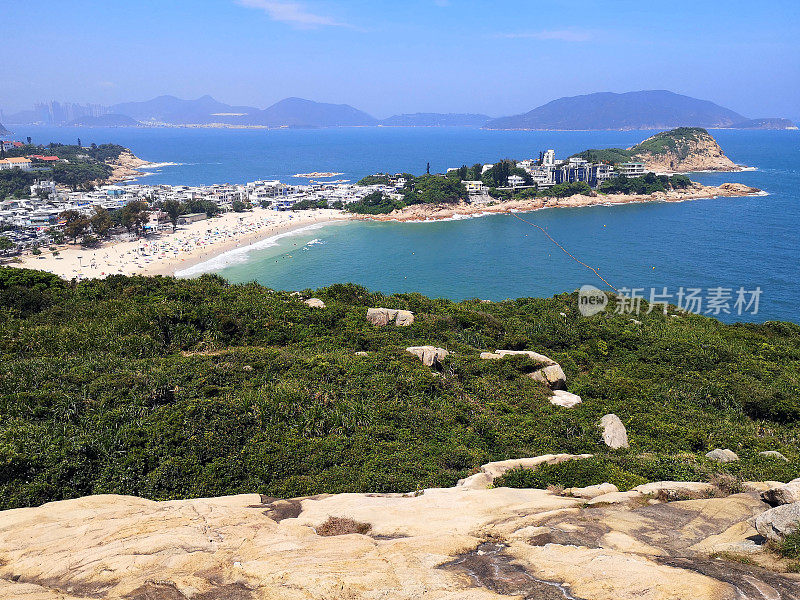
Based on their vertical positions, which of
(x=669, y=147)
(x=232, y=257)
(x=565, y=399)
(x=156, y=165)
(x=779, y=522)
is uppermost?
(x=669, y=147)

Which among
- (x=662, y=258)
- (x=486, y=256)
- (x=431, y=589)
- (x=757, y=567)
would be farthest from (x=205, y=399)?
(x=662, y=258)

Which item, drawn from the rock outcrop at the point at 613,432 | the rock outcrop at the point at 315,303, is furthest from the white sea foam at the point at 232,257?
the rock outcrop at the point at 613,432

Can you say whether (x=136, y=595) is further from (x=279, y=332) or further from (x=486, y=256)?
(x=486, y=256)

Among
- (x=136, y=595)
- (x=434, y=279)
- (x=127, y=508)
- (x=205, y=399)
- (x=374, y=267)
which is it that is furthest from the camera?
(x=374, y=267)

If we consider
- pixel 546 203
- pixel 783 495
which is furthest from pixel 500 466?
pixel 546 203

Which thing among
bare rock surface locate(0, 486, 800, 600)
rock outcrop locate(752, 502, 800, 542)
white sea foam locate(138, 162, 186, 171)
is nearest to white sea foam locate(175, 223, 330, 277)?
bare rock surface locate(0, 486, 800, 600)

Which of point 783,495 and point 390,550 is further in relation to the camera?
point 783,495

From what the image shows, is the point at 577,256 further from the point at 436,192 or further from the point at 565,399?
the point at 565,399
